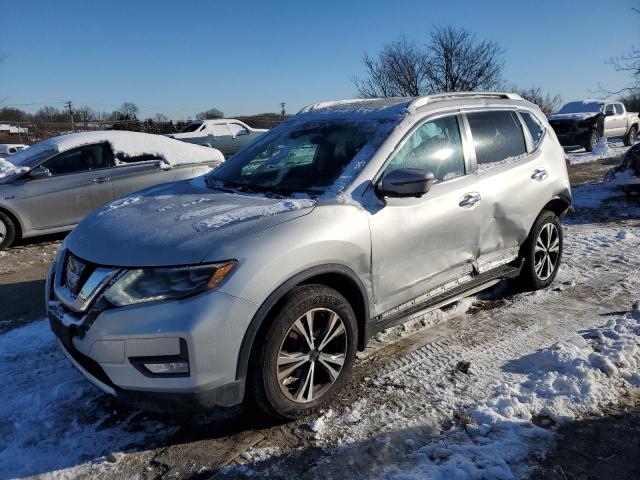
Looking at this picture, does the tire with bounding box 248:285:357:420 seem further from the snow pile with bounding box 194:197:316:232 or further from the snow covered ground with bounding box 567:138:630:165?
the snow covered ground with bounding box 567:138:630:165

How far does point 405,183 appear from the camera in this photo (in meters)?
3.10

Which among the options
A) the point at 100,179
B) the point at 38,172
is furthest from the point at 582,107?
the point at 38,172

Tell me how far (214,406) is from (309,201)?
1265mm

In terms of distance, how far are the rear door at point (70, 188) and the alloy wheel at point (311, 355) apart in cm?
554

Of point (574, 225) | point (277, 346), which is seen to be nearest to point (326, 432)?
point (277, 346)

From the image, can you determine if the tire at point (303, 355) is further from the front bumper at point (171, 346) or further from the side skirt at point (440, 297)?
the side skirt at point (440, 297)

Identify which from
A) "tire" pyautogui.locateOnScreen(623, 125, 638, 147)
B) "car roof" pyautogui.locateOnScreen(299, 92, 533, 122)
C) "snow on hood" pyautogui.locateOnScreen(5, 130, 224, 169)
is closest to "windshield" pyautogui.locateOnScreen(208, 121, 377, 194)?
"car roof" pyautogui.locateOnScreen(299, 92, 533, 122)

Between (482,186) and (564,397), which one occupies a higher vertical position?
(482,186)

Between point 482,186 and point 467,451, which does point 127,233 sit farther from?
point 482,186

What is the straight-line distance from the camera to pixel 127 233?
2814 mm

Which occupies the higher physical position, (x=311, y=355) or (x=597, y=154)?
(x=597, y=154)

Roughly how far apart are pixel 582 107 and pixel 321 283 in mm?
20613

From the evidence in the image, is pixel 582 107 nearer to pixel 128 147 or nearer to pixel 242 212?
pixel 128 147

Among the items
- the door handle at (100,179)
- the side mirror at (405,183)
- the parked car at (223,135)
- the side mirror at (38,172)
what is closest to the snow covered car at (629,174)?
the side mirror at (405,183)
